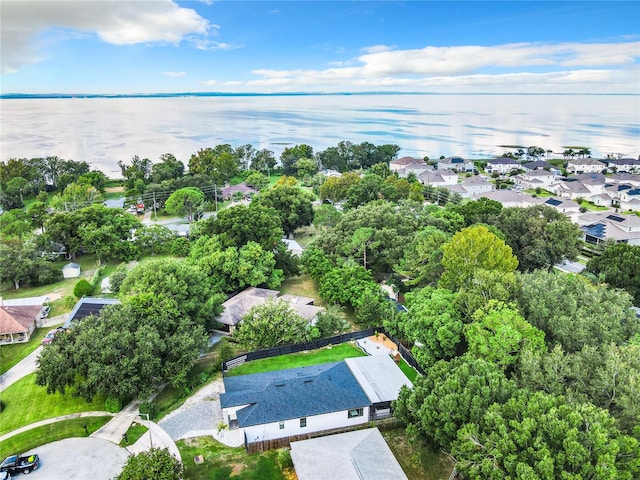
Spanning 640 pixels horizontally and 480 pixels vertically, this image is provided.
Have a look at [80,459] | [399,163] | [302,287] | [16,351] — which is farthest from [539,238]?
[399,163]

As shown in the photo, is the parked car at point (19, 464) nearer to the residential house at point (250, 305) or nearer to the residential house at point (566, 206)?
the residential house at point (250, 305)

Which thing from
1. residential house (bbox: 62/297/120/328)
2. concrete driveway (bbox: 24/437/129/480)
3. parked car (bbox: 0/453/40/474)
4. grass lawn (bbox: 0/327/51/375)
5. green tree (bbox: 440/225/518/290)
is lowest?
concrete driveway (bbox: 24/437/129/480)

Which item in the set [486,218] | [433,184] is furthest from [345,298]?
[433,184]

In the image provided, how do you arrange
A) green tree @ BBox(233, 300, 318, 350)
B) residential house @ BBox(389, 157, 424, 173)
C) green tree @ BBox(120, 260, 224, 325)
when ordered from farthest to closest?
residential house @ BBox(389, 157, 424, 173)
green tree @ BBox(233, 300, 318, 350)
green tree @ BBox(120, 260, 224, 325)

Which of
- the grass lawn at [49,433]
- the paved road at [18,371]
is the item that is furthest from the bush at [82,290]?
the grass lawn at [49,433]

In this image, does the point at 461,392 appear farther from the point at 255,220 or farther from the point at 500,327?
the point at 255,220

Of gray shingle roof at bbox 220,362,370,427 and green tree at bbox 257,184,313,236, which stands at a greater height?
green tree at bbox 257,184,313,236

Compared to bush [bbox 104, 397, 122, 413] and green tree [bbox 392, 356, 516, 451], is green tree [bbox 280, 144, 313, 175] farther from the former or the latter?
green tree [bbox 392, 356, 516, 451]

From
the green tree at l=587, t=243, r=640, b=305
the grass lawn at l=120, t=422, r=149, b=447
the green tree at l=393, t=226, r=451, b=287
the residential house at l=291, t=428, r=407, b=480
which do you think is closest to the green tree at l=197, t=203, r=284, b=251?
the green tree at l=393, t=226, r=451, b=287
